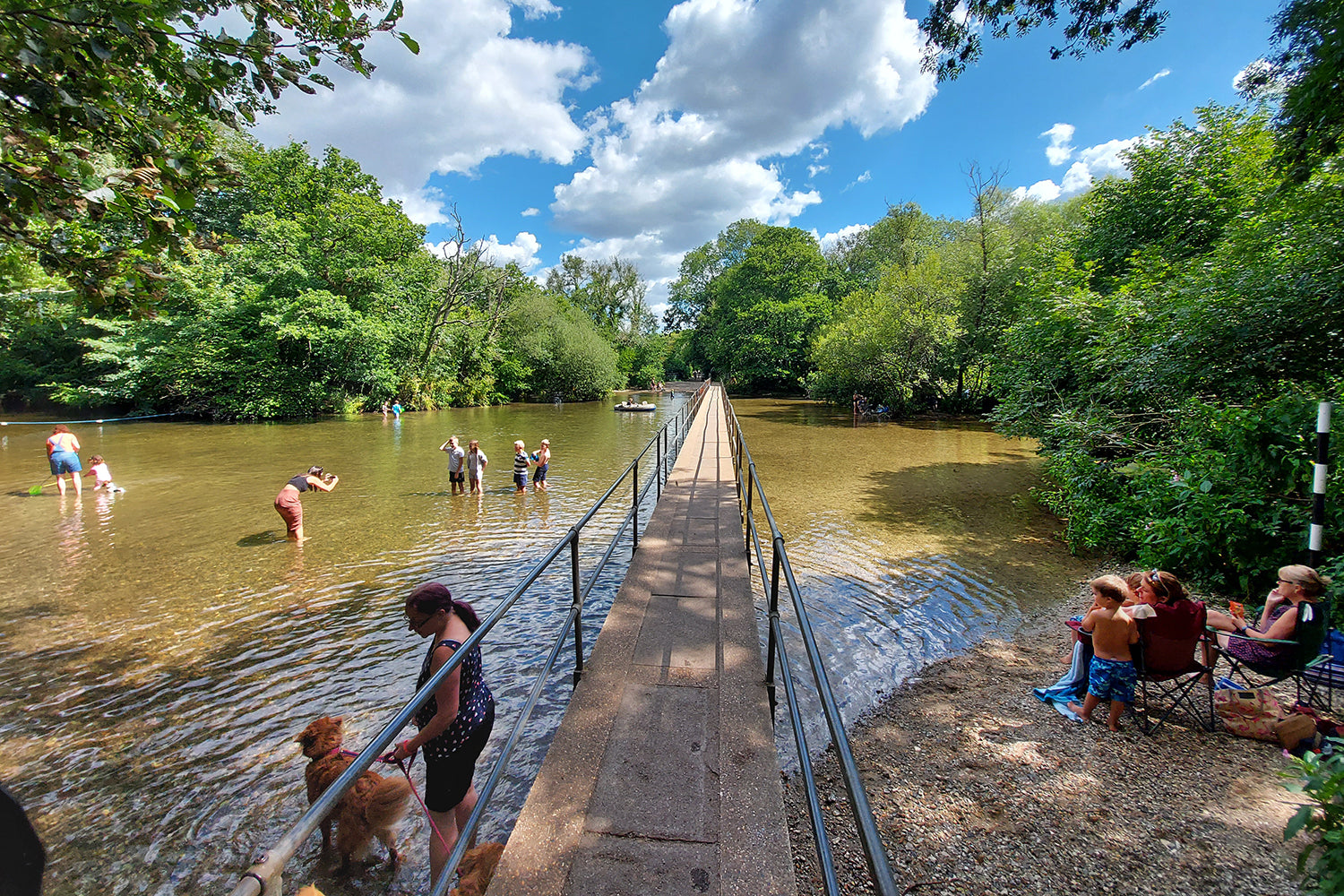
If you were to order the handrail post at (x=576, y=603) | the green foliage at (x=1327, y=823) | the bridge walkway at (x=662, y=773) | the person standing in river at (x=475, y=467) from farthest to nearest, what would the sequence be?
the person standing in river at (x=475, y=467) < the handrail post at (x=576, y=603) < the bridge walkway at (x=662, y=773) < the green foliage at (x=1327, y=823)

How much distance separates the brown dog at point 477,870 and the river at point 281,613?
764mm

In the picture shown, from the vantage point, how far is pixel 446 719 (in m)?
2.65

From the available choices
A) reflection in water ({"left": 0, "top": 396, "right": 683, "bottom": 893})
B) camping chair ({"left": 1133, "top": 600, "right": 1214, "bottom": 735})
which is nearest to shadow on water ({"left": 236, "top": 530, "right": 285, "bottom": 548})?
reflection in water ({"left": 0, "top": 396, "right": 683, "bottom": 893})

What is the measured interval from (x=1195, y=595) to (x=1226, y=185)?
1164 centimetres

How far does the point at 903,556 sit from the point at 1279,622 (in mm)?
4438

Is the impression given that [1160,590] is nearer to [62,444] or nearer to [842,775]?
[842,775]

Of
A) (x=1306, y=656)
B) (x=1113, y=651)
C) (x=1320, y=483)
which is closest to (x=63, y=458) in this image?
(x=1113, y=651)

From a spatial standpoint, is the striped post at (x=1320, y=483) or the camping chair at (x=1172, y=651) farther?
the striped post at (x=1320, y=483)

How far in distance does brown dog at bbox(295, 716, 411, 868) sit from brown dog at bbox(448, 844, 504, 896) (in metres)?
0.70

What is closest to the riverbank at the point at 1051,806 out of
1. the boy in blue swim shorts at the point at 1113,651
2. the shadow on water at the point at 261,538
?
the boy in blue swim shorts at the point at 1113,651

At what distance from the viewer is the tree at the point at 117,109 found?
246cm

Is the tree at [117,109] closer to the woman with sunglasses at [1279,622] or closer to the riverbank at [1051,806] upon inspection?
the riverbank at [1051,806]

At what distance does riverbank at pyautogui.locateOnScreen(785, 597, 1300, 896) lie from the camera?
8.41 ft

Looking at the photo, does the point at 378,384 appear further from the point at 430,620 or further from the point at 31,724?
the point at 430,620
